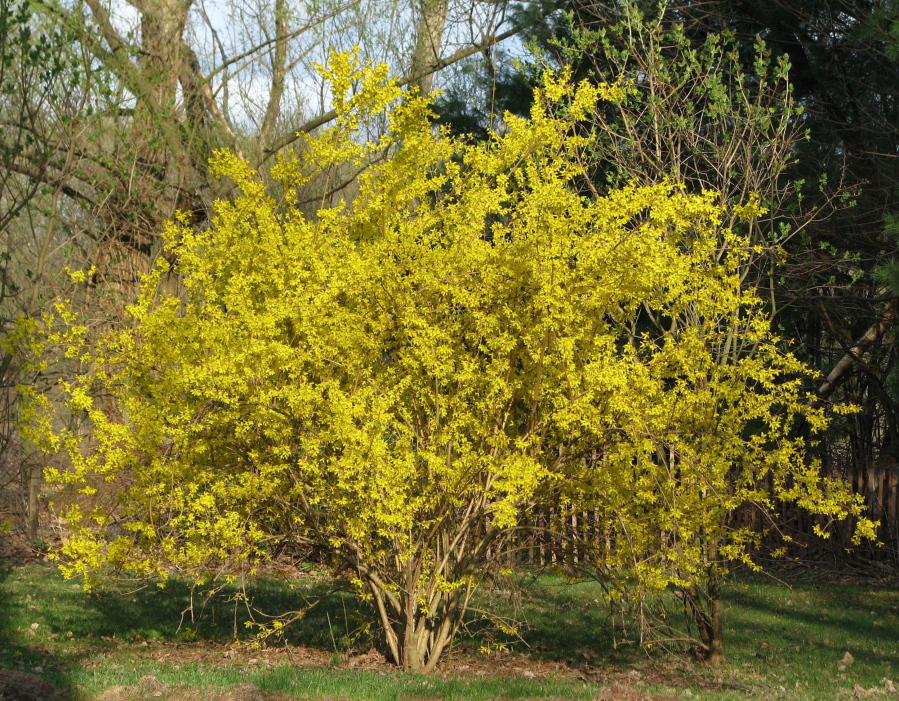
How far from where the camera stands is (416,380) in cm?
618

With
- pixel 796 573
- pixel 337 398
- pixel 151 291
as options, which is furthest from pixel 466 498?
pixel 796 573

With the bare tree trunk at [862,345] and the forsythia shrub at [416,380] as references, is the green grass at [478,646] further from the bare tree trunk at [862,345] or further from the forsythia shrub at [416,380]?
the bare tree trunk at [862,345]

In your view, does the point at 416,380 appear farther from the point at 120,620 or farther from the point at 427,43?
the point at 427,43

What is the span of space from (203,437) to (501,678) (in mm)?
2686

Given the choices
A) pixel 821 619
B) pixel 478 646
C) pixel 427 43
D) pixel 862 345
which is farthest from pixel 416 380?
pixel 427 43

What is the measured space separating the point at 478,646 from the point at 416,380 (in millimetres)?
2923

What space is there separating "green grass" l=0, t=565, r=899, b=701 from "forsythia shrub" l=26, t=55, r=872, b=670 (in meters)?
0.81

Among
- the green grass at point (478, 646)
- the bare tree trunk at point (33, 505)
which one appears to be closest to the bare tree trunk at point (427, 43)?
the green grass at point (478, 646)

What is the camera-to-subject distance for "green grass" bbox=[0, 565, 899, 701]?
225 inches

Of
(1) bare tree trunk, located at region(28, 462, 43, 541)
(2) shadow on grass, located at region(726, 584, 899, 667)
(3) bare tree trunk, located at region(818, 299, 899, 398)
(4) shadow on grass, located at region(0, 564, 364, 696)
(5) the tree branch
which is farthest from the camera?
(1) bare tree trunk, located at region(28, 462, 43, 541)

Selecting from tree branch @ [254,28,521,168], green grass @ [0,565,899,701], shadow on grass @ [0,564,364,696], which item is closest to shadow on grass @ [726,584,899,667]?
green grass @ [0,565,899,701]

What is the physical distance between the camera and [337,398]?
5484 millimetres

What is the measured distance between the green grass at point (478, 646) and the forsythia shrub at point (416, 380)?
81cm

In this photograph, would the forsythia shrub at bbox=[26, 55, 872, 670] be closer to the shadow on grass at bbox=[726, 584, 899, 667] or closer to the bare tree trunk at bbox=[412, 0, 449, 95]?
the shadow on grass at bbox=[726, 584, 899, 667]
